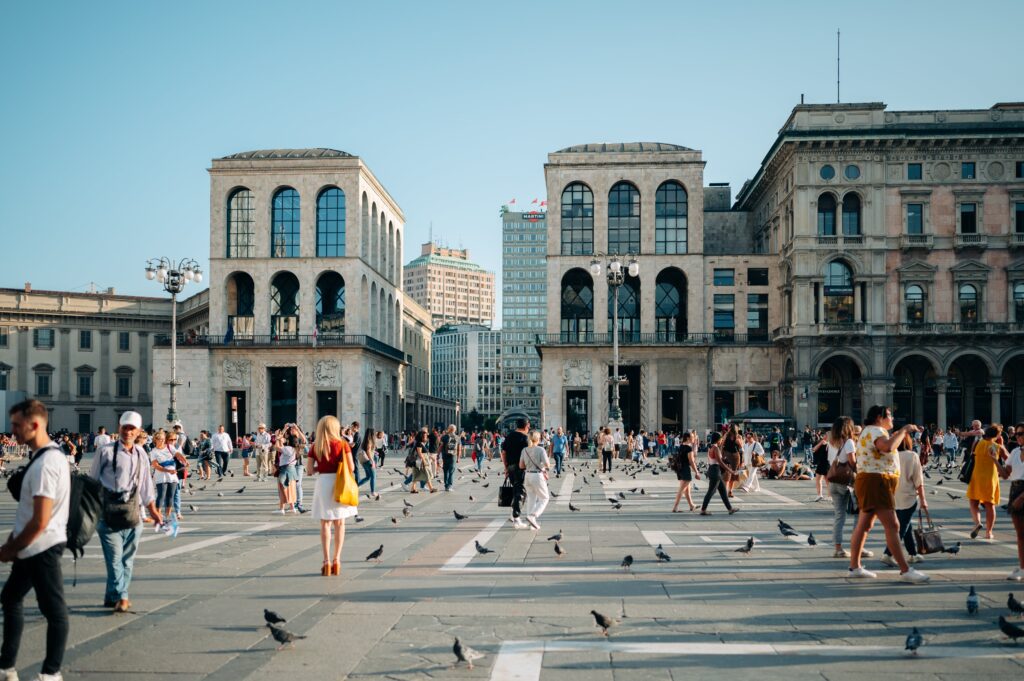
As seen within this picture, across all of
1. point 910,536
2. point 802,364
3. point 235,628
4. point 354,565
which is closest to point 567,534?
point 354,565

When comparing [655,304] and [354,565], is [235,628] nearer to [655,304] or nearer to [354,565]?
[354,565]

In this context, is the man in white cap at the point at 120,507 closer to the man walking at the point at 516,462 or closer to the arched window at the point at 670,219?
the man walking at the point at 516,462

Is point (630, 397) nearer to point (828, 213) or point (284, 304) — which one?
point (828, 213)

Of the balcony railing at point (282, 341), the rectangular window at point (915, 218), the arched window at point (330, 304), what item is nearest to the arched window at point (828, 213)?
the rectangular window at point (915, 218)

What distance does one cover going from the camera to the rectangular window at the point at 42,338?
77688 mm

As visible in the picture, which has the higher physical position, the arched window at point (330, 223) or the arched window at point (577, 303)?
the arched window at point (330, 223)

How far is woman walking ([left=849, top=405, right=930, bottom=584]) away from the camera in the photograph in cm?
974

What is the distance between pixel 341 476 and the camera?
10.2 metres

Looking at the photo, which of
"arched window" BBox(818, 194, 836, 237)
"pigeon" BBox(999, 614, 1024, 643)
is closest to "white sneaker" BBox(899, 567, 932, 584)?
"pigeon" BBox(999, 614, 1024, 643)

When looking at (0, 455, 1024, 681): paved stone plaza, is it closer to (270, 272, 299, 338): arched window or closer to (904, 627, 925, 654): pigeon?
(904, 627, 925, 654): pigeon

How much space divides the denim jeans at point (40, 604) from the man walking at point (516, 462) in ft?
31.6

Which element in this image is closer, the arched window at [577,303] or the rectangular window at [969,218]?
the rectangular window at [969,218]

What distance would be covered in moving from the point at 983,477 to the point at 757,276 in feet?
168

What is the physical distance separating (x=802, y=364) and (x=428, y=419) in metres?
55.7
